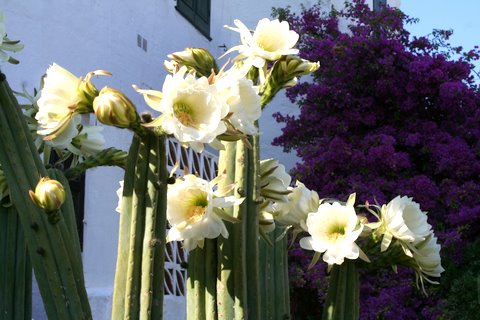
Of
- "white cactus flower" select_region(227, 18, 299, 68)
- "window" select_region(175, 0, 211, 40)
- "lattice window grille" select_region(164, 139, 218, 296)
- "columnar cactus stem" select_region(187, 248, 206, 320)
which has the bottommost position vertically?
"columnar cactus stem" select_region(187, 248, 206, 320)

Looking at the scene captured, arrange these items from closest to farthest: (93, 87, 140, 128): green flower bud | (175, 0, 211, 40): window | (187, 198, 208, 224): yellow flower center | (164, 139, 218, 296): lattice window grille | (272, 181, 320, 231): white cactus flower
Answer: (93, 87, 140, 128): green flower bud → (187, 198, 208, 224): yellow flower center → (272, 181, 320, 231): white cactus flower → (164, 139, 218, 296): lattice window grille → (175, 0, 211, 40): window

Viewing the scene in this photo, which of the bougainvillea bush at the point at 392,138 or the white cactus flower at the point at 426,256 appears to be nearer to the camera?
the white cactus flower at the point at 426,256

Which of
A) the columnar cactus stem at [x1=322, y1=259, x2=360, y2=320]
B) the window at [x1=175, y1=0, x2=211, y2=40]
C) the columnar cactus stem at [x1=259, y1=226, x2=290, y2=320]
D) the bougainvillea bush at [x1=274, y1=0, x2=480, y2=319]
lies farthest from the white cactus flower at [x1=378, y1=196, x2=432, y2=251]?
the window at [x1=175, y1=0, x2=211, y2=40]

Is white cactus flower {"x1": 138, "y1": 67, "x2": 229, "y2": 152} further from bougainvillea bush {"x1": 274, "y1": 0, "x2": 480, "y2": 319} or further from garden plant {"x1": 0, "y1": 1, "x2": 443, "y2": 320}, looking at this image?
bougainvillea bush {"x1": 274, "y1": 0, "x2": 480, "y2": 319}

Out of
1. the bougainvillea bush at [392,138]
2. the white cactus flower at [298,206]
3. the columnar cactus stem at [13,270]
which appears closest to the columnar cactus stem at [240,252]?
the white cactus flower at [298,206]

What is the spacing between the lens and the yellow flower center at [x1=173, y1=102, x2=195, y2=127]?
1.72 m

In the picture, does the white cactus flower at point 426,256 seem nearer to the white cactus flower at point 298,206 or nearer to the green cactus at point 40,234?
the white cactus flower at point 298,206

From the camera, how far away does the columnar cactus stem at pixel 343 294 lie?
221cm

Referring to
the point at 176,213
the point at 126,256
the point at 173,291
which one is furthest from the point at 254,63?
the point at 173,291

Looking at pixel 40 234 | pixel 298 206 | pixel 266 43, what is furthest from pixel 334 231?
pixel 40 234

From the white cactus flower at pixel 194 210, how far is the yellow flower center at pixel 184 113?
8.3 inches

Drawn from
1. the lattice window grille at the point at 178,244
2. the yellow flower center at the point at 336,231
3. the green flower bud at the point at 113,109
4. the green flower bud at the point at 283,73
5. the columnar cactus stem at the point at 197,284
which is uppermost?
the lattice window grille at the point at 178,244

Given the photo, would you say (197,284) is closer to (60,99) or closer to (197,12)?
(60,99)

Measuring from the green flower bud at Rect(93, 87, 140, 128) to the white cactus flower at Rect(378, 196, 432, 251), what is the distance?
31.0 inches
